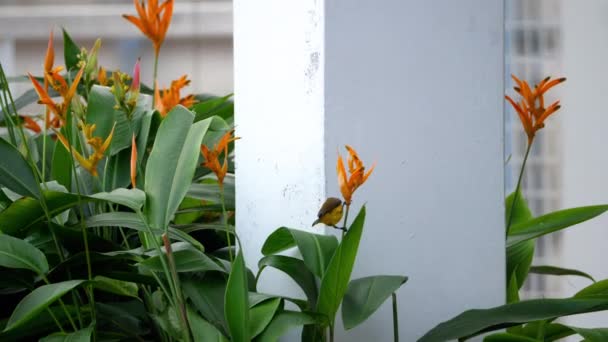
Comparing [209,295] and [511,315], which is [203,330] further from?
[511,315]

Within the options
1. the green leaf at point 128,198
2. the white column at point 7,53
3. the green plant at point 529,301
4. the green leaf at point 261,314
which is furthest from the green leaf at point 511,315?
the white column at point 7,53

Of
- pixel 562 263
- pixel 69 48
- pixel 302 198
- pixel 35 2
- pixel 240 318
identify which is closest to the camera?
pixel 240 318

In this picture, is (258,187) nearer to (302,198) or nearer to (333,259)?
(302,198)

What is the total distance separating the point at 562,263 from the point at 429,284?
93.1 inches

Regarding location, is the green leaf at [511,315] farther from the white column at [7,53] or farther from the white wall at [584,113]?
the white column at [7,53]

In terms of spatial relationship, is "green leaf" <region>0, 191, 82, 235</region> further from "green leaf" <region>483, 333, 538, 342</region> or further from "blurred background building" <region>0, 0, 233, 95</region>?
"blurred background building" <region>0, 0, 233, 95</region>

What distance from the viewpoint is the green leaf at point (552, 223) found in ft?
2.65

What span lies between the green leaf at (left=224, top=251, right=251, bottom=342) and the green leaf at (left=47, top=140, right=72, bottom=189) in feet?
1.20

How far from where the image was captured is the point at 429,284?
28.6 inches

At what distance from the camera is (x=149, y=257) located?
2.23 ft

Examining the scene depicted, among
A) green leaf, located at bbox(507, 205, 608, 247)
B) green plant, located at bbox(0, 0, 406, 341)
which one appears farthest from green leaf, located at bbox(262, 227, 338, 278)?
green leaf, located at bbox(507, 205, 608, 247)

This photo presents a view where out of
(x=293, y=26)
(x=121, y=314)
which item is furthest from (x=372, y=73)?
(x=121, y=314)

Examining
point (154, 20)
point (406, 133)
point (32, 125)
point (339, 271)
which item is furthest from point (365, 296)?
point (32, 125)

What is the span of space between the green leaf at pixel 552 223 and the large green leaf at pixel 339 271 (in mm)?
278
